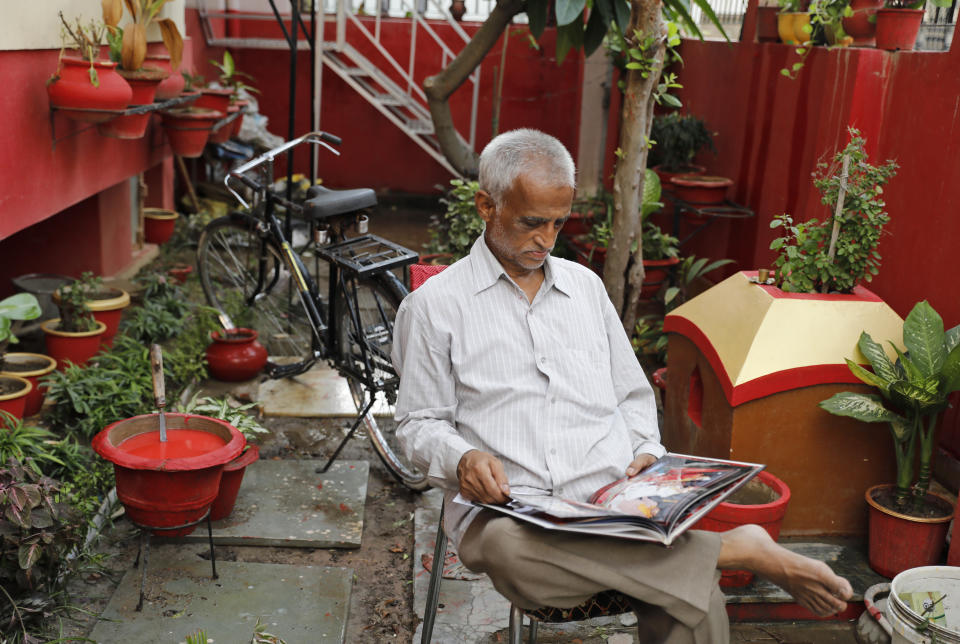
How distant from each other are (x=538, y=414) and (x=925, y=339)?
1.59 meters

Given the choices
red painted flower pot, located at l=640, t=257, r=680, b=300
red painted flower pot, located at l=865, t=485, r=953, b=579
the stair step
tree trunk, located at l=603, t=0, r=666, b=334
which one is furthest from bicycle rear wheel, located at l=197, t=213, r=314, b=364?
the stair step

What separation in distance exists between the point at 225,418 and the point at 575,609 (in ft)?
6.82

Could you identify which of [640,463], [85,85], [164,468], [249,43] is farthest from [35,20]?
[249,43]

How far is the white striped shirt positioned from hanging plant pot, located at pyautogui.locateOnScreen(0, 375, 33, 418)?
2.14 m

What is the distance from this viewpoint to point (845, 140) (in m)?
4.54

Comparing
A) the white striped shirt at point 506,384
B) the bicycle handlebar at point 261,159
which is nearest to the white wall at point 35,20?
the bicycle handlebar at point 261,159

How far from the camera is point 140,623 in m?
2.99

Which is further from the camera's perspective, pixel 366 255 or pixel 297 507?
pixel 366 255

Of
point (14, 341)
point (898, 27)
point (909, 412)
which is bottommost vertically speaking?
point (14, 341)

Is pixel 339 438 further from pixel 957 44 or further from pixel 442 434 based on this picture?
pixel 957 44

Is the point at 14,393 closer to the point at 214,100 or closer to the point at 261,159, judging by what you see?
the point at 261,159

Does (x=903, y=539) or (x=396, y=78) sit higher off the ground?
(x=396, y=78)

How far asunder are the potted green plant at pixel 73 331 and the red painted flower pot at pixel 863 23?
4048mm

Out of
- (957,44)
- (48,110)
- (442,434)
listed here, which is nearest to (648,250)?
(957,44)
